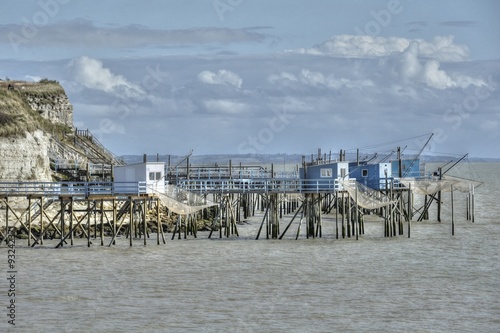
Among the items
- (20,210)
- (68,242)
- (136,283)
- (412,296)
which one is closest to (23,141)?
(20,210)

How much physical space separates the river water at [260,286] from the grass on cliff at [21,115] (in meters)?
12.7

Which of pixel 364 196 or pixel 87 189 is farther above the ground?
A: pixel 87 189

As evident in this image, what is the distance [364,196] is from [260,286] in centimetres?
1814

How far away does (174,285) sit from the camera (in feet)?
135

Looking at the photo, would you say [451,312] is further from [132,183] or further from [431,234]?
[431,234]

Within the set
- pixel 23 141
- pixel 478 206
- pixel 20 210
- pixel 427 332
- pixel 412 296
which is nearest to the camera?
pixel 427 332

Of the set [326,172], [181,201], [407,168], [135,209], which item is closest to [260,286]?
[181,201]

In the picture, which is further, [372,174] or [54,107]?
[54,107]

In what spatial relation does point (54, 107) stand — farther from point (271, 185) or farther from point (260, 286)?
point (260, 286)

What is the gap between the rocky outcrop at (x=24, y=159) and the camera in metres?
60.3

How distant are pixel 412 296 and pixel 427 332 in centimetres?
635

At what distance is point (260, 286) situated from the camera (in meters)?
40.9

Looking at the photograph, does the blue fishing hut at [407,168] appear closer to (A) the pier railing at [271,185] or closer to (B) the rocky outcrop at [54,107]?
(A) the pier railing at [271,185]

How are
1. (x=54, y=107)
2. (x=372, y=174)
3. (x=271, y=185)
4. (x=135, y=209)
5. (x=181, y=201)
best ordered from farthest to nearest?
(x=54, y=107) < (x=372, y=174) < (x=271, y=185) < (x=135, y=209) < (x=181, y=201)
